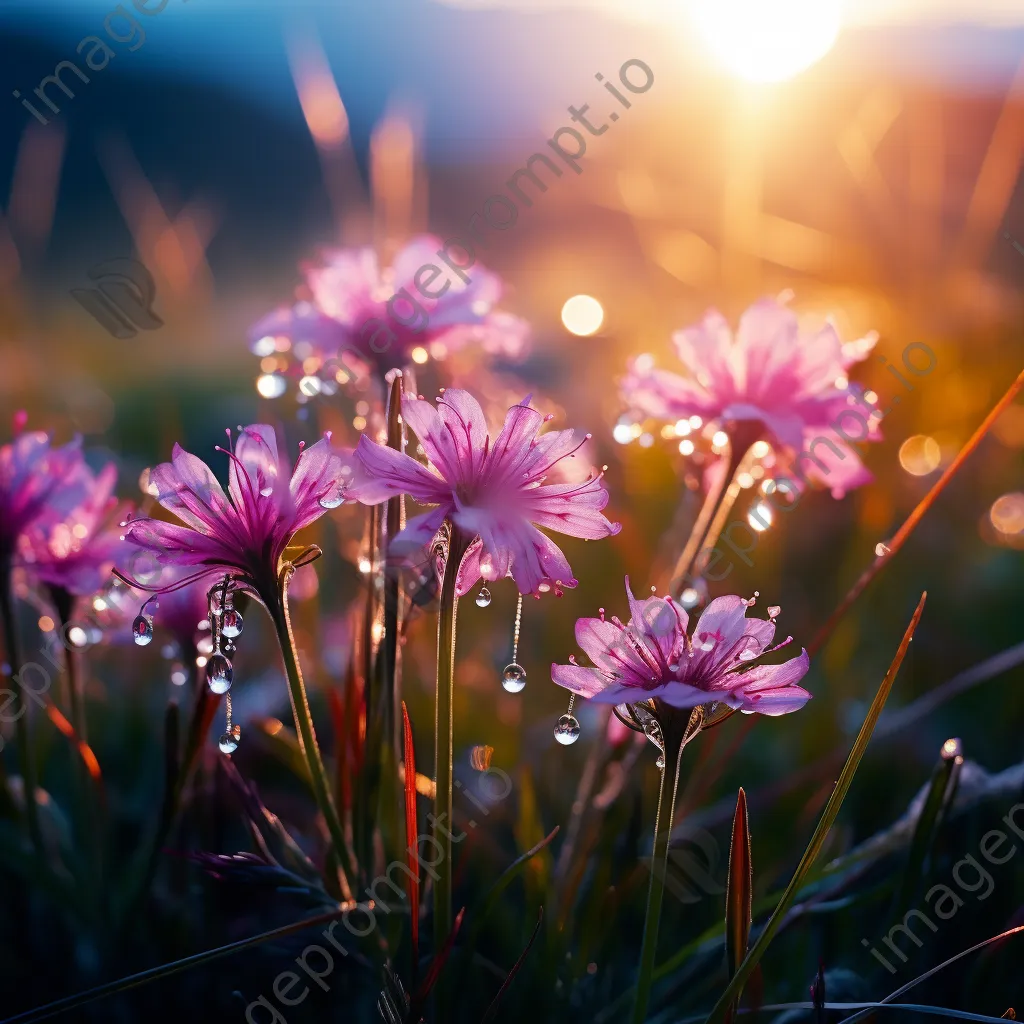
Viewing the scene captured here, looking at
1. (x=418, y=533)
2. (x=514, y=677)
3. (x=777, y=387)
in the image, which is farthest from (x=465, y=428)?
(x=777, y=387)

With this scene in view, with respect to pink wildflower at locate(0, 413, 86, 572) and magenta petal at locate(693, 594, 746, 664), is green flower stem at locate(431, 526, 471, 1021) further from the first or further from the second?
pink wildflower at locate(0, 413, 86, 572)

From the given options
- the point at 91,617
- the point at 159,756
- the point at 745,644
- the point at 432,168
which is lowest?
the point at 159,756

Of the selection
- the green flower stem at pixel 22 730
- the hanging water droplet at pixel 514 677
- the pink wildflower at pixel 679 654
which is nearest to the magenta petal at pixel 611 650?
the pink wildflower at pixel 679 654

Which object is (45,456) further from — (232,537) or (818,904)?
(818,904)

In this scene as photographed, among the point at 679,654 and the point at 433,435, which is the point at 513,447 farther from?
the point at 679,654

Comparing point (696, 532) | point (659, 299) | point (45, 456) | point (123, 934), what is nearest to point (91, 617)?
point (45, 456)
